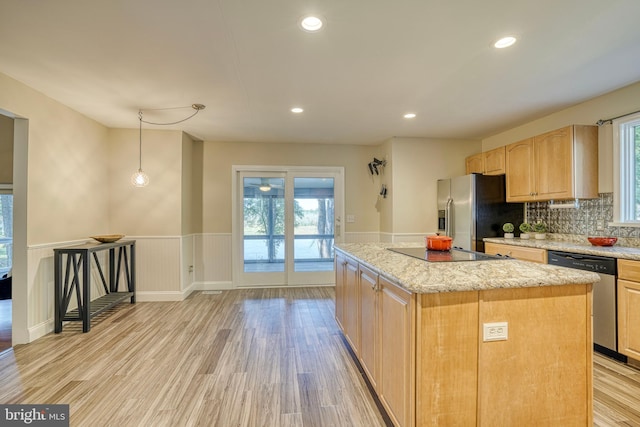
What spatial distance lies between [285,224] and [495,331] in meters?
3.91

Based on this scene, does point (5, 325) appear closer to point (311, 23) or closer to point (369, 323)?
point (369, 323)

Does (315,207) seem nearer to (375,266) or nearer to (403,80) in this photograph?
(403,80)

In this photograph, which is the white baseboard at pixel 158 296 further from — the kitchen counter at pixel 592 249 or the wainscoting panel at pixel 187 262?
the kitchen counter at pixel 592 249

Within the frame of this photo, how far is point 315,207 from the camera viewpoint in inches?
202

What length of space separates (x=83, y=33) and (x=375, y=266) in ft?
7.97

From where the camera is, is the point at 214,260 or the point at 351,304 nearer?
the point at 351,304

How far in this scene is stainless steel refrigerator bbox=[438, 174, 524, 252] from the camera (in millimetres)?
3938

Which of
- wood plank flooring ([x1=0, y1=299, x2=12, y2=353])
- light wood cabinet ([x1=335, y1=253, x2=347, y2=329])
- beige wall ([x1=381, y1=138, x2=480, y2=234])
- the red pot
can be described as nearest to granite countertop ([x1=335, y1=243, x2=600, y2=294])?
the red pot

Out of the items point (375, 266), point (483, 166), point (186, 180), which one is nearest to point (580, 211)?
point (483, 166)

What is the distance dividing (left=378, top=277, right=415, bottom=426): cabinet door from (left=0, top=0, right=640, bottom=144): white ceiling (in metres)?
1.65

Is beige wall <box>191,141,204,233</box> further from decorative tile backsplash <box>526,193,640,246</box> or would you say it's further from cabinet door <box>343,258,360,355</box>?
decorative tile backsplash <box>526,193,640,246</box>

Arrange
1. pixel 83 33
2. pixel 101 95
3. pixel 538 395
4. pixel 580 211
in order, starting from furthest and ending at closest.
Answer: pixel 580 211 < pixel 101 95 < pixel 83 33 < pixel 538 395

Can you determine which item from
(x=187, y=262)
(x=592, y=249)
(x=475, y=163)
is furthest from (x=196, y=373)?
(x=475, y=163)

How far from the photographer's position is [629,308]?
7.70 feet
